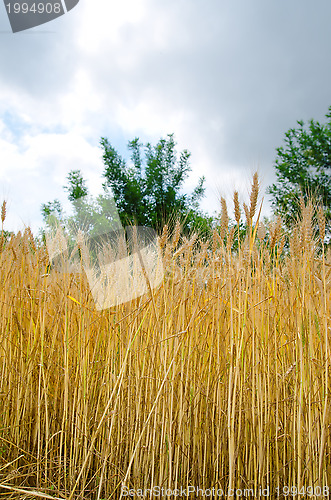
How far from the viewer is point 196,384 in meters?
1.49

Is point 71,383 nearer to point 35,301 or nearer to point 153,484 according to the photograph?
point 35,301

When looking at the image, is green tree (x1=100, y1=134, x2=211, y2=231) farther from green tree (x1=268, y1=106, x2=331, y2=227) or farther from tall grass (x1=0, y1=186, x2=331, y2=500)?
tall grass (x1=0, y1=186, x2=331, y2=500)

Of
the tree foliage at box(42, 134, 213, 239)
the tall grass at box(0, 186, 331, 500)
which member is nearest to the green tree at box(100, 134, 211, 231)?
the tree foliage at box(42, 134, 213, 239)

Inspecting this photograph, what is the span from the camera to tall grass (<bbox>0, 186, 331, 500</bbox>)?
1.31 metres

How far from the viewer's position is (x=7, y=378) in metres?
1.90

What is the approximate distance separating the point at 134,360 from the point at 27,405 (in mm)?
653

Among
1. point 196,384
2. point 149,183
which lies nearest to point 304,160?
point 149,183

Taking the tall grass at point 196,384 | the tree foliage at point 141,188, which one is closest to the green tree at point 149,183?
the tree foliage at point 141,188

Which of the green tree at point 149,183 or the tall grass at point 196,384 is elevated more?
the green tree at point 149,183

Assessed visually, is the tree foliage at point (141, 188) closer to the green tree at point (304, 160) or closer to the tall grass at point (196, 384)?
the green tree at point (304, 160)

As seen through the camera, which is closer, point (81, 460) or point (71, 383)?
point (81, 460)

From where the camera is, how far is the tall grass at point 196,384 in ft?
4.31

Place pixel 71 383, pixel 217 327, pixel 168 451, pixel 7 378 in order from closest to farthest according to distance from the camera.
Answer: pixel 168 451
pixel 217 327
pixel 71 383
pixel 7 378

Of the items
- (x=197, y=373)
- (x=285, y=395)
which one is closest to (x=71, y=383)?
(x=197, y=373)
